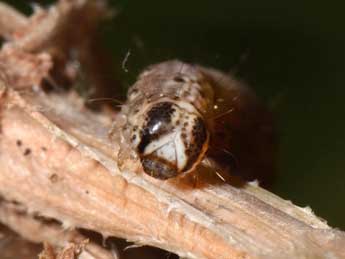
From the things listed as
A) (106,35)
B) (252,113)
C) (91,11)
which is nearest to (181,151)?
(252,113)

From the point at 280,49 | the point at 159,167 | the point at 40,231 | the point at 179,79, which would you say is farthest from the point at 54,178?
the point at 280,49

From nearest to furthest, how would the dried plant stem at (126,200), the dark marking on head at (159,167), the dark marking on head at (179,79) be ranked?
the dried plant stem at (126,200)
the dark marking on head at (159,167)
the dark marking on head at (179,79)

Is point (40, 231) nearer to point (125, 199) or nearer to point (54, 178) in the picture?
point (54, 178)

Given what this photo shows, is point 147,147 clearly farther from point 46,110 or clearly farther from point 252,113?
point 252,113

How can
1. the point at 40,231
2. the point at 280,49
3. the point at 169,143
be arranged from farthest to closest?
the point at 280,49
the point at 40,231
the point at 169,143

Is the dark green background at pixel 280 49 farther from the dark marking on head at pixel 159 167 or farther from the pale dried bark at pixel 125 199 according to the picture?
the dark marking on head at pixel 159 167

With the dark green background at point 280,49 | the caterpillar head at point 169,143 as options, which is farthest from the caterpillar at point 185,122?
the dark green background at point 280,49

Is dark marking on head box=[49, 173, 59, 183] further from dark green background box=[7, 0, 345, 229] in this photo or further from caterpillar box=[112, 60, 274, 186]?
dark green background box=[7, 0, 345, 229]
